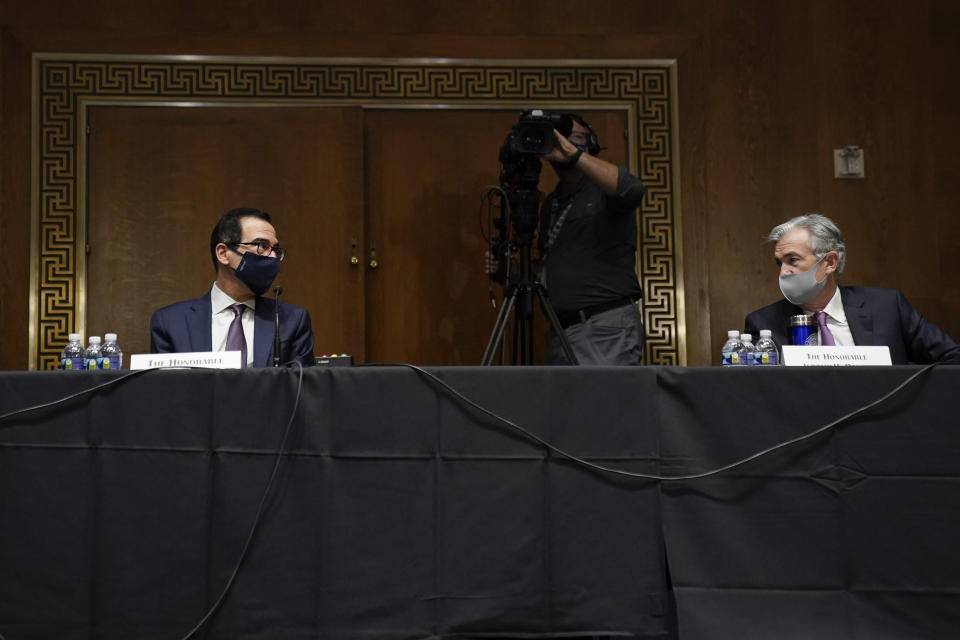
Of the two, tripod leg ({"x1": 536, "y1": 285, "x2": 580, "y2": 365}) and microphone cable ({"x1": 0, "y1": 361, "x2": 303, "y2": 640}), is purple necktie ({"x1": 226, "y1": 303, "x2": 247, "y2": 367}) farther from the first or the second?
tripod leg ({"x1": 536, "y1": 285, "x2": 580, "y2": 365})

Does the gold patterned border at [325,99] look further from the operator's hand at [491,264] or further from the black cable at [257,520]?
the black cable at [257,520]

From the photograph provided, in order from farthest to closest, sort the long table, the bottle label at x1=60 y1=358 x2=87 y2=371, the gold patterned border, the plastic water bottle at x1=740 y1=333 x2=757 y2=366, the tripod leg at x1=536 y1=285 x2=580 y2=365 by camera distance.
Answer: the gold patterned border, the tripod leg at x1=536 y1=285 x2=580 y2=365, the plastic water bottle at x1=740 y1=333 x2=757 y2=366, the bottle label at x1=60 y1=358 x2=87 y2=371, the long table

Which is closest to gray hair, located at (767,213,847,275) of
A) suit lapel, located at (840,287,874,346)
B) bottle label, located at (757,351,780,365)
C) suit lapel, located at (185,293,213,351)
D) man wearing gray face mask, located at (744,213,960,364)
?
man wearing gray face mask, located at (744,213,960,364)

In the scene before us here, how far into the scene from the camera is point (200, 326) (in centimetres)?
264

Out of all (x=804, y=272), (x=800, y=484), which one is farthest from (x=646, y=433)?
(x=804, y=272)

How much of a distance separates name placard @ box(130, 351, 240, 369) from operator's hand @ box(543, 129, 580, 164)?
135cm

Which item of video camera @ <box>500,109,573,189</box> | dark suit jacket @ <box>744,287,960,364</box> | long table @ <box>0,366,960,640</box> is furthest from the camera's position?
video camera @ <box>500,109,573,189</box>

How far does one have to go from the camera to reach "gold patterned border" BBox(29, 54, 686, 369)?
3625 millimetres

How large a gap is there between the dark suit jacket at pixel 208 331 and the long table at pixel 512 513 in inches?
32.4

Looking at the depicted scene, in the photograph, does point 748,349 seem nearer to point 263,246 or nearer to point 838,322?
point 838,322

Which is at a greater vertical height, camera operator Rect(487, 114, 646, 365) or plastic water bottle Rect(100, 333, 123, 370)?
camera operator Rect(487, 114, 646, 365)

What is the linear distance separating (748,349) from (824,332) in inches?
13.8

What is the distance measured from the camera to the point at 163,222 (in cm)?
370

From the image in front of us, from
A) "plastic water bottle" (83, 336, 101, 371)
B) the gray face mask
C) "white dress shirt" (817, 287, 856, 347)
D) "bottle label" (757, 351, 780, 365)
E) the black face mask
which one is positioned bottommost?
"bottle label" (757, 351, 780, 365)
